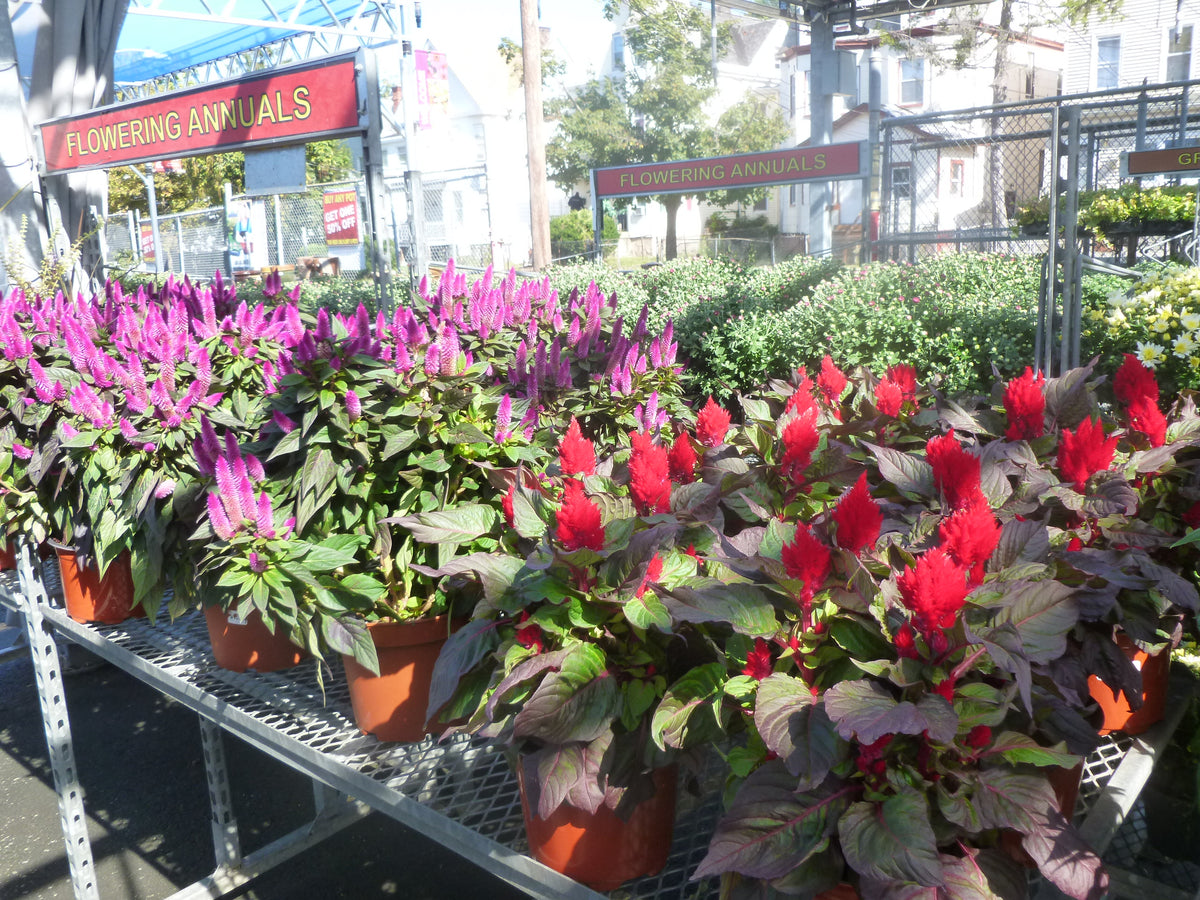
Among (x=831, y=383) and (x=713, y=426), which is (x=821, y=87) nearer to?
(x=831, y=383)

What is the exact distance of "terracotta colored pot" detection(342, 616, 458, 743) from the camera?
1.99 metres

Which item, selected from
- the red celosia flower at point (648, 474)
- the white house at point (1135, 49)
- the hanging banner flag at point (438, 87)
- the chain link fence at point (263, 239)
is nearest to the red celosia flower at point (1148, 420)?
the red celosia flower at point (648, 474)

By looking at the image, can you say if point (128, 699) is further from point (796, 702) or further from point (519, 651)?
point (796, 702)

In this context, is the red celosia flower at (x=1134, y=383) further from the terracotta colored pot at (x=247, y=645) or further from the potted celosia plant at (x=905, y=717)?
the terracotta colored pot at (x=247, y=645)

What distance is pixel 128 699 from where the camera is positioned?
4.64 meters

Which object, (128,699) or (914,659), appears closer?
(914,659)

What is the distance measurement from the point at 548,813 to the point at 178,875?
255 centimetres

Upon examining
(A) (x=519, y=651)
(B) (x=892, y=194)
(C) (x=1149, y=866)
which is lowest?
(C) (x=1149, y=866)

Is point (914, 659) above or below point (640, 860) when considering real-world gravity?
above

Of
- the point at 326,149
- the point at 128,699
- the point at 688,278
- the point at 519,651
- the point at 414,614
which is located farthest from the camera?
the point at 326,149

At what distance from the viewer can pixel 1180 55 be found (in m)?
30.9

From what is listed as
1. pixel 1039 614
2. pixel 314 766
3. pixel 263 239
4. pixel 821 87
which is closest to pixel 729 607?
pixel 1039 614

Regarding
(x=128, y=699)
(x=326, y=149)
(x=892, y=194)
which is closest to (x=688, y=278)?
(x=892, y=194)

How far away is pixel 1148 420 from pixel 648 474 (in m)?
1.11
